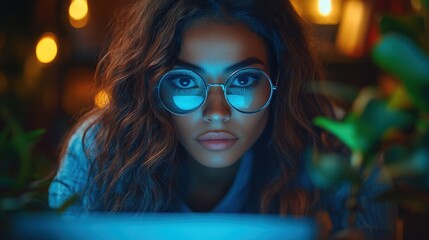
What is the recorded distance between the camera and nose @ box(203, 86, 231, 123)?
1465 millimetres

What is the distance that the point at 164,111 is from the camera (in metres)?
1.57

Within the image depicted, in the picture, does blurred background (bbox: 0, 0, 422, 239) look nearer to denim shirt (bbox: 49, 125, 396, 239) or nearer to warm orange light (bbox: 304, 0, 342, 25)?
warm orange light (bbox: 304, 0, 342, 25)

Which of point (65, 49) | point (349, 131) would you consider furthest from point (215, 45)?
point (65, 49)

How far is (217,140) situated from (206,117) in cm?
8

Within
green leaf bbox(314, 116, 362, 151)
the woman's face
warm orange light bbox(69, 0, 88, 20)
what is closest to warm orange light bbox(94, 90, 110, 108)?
the woman's face

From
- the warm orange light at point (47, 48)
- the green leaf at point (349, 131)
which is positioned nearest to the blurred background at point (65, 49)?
the warm orange light at point (47, 48)

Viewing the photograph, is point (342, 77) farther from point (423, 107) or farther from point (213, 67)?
point (423, 107)

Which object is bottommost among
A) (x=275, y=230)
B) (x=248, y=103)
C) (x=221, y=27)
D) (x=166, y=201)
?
(x=166, y=201)

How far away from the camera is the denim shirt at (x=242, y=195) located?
4.60 ft

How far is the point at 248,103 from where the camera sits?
1.50m

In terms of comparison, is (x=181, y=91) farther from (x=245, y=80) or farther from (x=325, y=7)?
(x=325, y=7)

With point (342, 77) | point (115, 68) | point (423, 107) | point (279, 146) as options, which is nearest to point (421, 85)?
point (423, 107)

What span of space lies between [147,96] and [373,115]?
840 mm

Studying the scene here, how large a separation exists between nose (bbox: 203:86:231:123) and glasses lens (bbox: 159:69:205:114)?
2 centimetres
